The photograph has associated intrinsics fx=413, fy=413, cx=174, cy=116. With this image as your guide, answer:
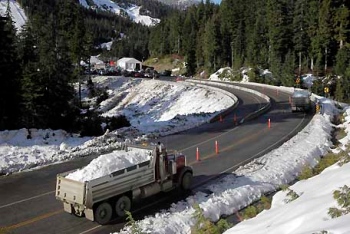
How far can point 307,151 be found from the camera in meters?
23.7

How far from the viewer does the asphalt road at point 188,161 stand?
45.1 ft

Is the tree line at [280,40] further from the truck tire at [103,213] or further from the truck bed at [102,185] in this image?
Result: the truck tire at [103,213]

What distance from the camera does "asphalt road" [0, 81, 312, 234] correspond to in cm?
1376

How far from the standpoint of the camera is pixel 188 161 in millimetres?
22000

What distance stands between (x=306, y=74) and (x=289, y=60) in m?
7.39

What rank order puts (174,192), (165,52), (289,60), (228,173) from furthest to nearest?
(165,52) → (289,60) → (228,173) → (174,192)

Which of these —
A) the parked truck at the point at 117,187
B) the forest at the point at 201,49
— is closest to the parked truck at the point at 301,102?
the forest at the point at 201,49

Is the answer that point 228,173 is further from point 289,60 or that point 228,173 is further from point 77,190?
point 289,60

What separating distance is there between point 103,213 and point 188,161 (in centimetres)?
903

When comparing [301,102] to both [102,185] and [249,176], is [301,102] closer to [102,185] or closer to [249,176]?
[249,176]

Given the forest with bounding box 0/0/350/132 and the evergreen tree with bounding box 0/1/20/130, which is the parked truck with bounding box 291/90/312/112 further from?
the evergreen tree with bounding box 0/1/20/130

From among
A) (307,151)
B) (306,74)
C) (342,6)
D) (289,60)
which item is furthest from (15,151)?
(342,6)

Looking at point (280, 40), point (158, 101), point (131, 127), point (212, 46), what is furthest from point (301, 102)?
point (212, 46)

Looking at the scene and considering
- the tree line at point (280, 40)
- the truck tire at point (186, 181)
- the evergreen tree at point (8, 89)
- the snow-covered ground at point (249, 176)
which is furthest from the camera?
the tree line at point (280, 40)
